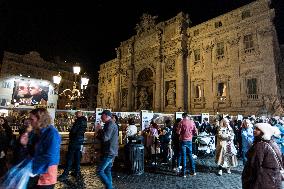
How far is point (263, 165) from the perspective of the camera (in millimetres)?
3537

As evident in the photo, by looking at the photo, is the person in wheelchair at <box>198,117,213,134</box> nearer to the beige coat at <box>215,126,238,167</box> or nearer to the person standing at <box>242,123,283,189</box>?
the beige coat at <box>215,126,238,167</box>

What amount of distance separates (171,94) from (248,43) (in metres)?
10.7

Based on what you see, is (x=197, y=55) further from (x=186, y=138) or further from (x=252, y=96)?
(x=186, y=138)

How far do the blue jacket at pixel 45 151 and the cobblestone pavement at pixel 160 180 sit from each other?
12.8 feet

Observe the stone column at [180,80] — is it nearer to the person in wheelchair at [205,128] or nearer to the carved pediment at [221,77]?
the carved pediment at [221,77]

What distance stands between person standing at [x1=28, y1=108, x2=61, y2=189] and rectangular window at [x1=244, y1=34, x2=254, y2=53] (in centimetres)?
2319

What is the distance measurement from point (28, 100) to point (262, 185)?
3003cm

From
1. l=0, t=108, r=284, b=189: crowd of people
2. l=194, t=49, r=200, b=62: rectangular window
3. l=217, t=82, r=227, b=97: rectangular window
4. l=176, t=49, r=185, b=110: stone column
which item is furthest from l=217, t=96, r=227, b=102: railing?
l=0, t=108, r=284, b=189: crowd of people

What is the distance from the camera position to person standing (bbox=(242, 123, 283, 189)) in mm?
3484

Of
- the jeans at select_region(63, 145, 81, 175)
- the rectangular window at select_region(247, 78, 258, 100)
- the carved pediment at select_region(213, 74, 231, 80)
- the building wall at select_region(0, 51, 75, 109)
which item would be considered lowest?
the jeans at select_region(63, 145, 81, 175)

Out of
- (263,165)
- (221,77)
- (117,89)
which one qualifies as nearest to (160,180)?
(263,165)

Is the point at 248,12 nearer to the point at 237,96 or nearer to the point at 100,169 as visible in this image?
the point at 237,96

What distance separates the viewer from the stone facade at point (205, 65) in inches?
842

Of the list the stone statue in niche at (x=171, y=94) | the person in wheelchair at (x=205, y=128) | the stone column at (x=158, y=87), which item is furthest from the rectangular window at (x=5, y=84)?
the person in wheelchair at (x=205, y=128)
